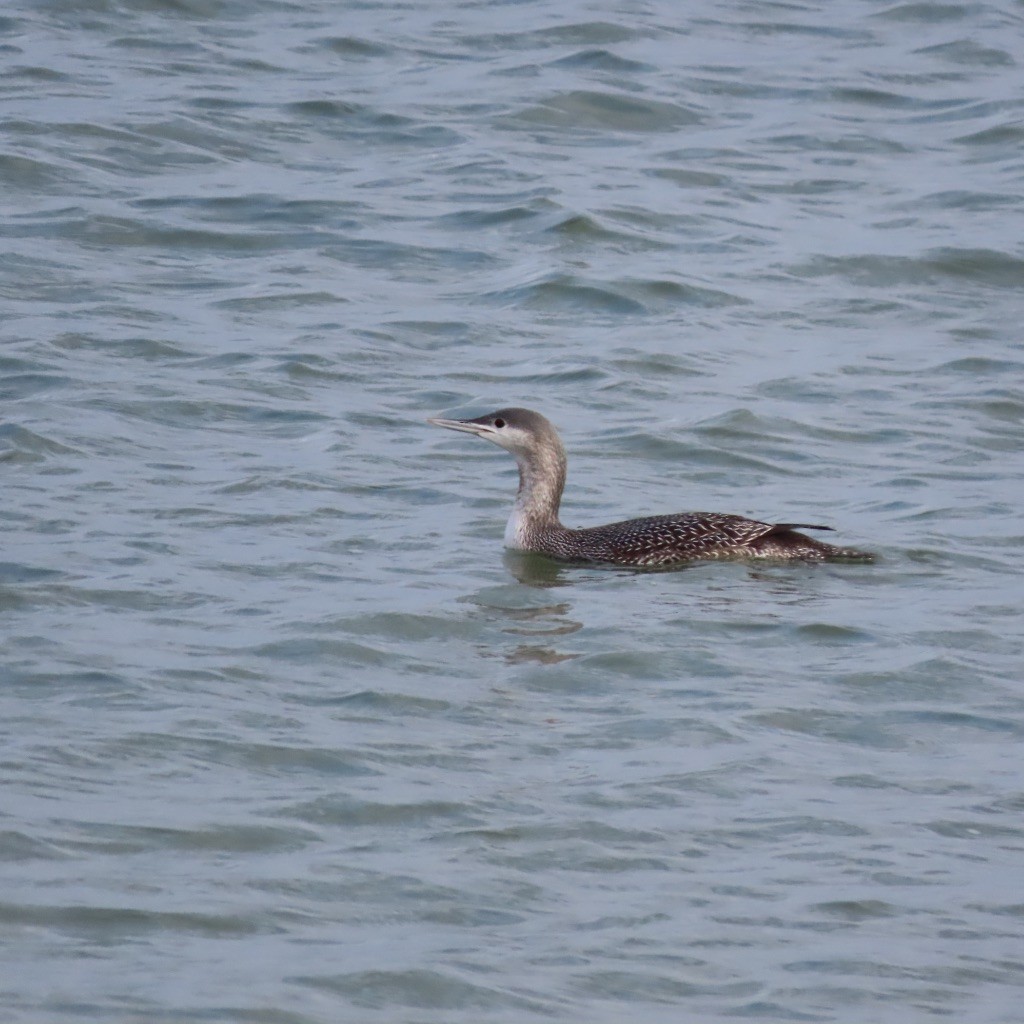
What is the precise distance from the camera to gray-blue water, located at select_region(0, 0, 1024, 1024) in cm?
625

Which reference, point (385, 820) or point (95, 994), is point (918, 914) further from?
point (95, 994)

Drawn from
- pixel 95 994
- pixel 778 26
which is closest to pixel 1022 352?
pixel 778 26

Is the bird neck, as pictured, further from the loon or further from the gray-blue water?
the gray-blue water

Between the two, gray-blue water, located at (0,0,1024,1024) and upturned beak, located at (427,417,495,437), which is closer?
gray-blue water, located at (0,0,1024,1024)

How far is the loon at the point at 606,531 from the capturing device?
1041 centimetres

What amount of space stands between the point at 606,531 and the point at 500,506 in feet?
3.72

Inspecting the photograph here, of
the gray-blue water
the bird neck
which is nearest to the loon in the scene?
the bird neck

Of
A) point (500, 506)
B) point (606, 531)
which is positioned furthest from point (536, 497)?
point (500, 506)

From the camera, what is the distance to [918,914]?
21.1 feet

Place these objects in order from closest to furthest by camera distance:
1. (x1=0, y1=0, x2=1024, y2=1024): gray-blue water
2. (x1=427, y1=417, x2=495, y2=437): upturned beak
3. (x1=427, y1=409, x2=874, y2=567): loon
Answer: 1. (x1=0, y1=0, x2=1024, y2=1024): gray-blue water
2. (x1=427, y1=409, x2=874, y2=567): loon
3. (x1=427, y1=417, x2=495, y2=437): upturned beak

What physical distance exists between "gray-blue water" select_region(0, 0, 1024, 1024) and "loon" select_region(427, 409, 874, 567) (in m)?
0.12

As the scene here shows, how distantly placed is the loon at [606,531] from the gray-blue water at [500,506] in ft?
0.40

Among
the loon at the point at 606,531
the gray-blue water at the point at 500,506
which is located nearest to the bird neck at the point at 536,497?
the loon at the point at 606,531

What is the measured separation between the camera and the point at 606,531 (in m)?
10.8
